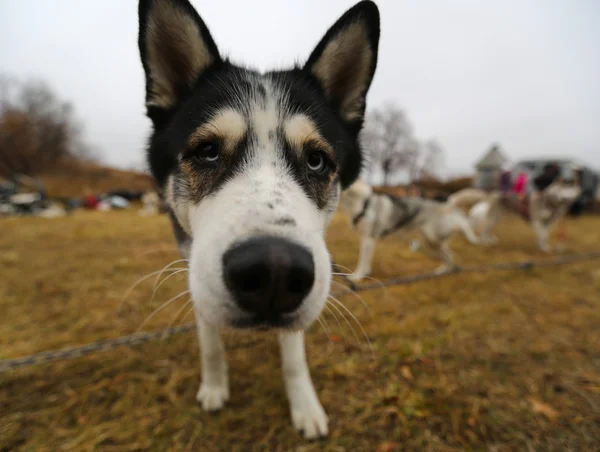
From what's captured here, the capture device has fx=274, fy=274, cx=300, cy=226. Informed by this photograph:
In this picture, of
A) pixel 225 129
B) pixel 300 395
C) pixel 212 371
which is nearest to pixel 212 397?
pixel 212 371

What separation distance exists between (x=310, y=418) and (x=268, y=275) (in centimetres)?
139

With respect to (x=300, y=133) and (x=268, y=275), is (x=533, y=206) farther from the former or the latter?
(x=268, y=275)

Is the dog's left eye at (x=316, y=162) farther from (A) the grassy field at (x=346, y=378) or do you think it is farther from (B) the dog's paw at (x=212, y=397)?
(B) the dog's paw at (x=212, y=397)

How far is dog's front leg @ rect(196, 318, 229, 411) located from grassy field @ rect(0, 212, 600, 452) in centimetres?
8

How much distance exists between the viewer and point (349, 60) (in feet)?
6.08

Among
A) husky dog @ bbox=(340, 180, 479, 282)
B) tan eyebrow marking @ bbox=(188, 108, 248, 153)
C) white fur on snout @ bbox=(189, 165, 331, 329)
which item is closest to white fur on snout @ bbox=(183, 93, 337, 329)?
white fur on snout @ bbox=(189, 165, 331, 329)

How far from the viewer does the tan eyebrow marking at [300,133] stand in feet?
4.67

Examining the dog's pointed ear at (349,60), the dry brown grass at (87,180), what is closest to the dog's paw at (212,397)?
the dog's pointed ear at (349,60)

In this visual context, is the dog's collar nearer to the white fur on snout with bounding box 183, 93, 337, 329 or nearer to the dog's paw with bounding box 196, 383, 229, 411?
the dog's paw with bounding box 196, 383, 229, 411

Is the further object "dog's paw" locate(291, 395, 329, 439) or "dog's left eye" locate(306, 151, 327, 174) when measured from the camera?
"dog's paw" locate(291, 395, 329, 439)

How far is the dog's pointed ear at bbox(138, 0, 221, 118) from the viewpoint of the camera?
1.56 meters

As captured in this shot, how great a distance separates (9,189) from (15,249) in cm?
2034

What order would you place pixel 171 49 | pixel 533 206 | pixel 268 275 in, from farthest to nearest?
pixel 533 206 → pixel 171 49 → pixel 268 275

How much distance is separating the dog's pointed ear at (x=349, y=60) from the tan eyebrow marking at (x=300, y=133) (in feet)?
1.93
